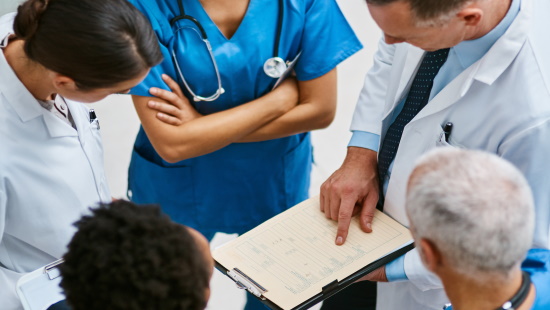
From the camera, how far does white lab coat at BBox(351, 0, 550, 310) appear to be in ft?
3.96

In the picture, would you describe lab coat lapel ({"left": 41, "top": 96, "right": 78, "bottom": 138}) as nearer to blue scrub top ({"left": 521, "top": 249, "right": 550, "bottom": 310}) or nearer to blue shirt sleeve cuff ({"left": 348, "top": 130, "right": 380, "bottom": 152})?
blue shirt sleeve cuff ({"left": 348, "top": 130, "right": 380, "bottom": 152})

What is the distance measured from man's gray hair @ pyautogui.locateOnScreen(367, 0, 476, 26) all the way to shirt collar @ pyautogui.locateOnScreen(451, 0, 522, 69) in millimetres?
120

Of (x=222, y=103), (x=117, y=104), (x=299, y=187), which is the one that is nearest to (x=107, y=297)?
(x=222, y=103)

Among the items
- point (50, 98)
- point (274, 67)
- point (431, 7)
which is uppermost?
point (431, 7)

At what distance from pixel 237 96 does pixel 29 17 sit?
2.03 feet

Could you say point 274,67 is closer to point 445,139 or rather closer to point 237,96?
point 237,96

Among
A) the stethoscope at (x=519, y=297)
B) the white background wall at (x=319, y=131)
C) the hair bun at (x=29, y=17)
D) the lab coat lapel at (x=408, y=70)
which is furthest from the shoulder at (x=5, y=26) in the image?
the white background wall at (x=319, y=131)

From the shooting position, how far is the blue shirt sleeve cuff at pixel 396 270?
55.4 inches

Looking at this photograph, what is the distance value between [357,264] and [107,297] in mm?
651

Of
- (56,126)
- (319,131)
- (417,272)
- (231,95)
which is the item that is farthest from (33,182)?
(319,131)

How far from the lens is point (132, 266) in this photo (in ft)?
2.83

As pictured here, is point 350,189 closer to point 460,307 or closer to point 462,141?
point 462,141

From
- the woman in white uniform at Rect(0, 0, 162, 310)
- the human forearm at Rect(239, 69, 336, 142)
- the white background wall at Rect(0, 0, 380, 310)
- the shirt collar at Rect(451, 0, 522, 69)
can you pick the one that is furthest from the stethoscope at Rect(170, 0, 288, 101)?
the white background wall at Rect(0, 0, 380, 310)

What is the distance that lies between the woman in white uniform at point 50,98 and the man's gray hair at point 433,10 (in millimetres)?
531
